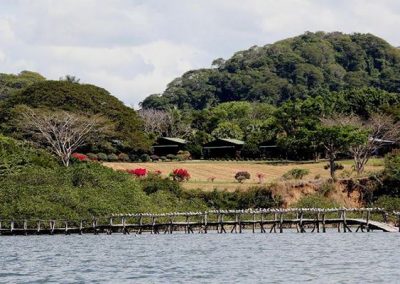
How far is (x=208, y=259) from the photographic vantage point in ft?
173

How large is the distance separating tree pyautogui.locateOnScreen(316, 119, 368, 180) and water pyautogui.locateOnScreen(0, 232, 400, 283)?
119ft

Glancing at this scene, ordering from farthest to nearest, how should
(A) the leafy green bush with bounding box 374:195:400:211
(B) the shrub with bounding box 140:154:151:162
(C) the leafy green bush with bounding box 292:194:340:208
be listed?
1. (B) the shrub with bounding box 140:154:151:162
2. (C) the leafy green bush with bounding box 292:194:340:208
3. (A) the leafy green bush with bounding box 374:195:400:211

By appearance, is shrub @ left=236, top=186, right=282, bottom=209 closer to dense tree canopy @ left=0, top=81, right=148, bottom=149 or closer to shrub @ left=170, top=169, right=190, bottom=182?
shrub @ left=170, top=169, right=190, bottom=182

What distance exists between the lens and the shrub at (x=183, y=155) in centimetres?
13995

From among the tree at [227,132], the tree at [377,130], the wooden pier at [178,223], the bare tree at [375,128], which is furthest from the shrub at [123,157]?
the wooden pier at [178,223]

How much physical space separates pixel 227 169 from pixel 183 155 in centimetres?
1836

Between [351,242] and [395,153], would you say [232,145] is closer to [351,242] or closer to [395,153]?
[395,153]

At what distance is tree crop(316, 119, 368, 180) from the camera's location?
111625 millimetres

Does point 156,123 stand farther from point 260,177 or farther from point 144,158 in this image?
point 260,177

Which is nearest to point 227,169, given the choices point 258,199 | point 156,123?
point 258,199

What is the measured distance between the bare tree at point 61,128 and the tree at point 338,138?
2767cm

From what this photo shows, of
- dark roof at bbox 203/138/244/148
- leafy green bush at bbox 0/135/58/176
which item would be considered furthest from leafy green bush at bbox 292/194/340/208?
dark roof at bbox 203/138/244/148

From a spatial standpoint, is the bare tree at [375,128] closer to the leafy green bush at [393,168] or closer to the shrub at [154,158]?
the leafy green bush at [393,168]

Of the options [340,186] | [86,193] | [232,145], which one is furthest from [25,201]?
[232,145]
